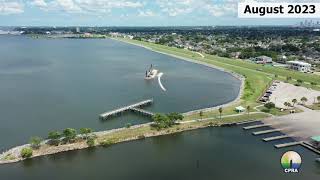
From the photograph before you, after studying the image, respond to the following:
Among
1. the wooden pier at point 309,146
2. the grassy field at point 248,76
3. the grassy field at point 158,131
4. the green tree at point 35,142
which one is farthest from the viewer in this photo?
the grassy field at point 248,76

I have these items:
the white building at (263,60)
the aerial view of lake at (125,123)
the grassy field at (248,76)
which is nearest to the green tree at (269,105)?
the grassy field at (248,76)

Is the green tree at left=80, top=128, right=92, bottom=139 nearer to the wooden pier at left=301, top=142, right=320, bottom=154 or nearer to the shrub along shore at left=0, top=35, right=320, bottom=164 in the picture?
the shrub along shore at left=0, top=35, right=320, bottom=164

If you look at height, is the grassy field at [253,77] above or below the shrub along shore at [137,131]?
above

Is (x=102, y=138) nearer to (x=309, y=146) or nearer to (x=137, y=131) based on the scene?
(x=137, y=131)

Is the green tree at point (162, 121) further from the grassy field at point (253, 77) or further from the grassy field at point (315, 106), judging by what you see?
the grassy field at point (315, 106)

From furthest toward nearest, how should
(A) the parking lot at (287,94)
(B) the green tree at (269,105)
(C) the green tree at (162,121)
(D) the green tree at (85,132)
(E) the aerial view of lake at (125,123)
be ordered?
1. (A) the parking lot at (287,94)
2. (B) the green tree at (269,105)
3. (C) the green tree at (162,121)
4. (D) the green tree at (85,132)
5. (E) the aerial view of lake at (125,123)

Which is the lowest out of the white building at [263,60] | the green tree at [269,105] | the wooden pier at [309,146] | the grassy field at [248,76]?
the wooden pier at [309,146]

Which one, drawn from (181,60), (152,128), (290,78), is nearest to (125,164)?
(152,128)
